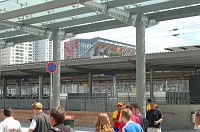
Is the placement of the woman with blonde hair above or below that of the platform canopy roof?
below

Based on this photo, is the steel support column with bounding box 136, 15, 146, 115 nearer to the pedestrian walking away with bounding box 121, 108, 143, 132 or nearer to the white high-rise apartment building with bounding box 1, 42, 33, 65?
the pedestrian walking away with bounding box 121, 108, 143, 132

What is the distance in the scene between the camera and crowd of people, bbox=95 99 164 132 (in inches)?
201

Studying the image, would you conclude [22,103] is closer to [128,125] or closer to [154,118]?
[154,118]

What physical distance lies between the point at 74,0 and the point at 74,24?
4567 mm

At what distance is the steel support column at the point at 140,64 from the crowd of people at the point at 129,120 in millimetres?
5835

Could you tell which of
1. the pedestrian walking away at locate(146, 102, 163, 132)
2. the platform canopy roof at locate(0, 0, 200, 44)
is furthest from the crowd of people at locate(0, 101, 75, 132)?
the platform canopy roof at locate(0, 0, 200, 44)

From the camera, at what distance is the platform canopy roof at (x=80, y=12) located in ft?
46.7

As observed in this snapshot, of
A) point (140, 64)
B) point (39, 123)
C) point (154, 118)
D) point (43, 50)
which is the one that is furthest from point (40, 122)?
point (43, 50)

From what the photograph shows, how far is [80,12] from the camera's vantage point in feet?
51.9

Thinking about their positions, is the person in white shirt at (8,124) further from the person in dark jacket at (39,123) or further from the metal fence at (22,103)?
the metal fence at (22,103)

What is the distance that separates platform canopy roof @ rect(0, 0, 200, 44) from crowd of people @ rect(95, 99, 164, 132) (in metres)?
5.92

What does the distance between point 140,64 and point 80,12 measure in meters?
3.62

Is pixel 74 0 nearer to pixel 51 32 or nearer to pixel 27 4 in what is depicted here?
pixel 27 4

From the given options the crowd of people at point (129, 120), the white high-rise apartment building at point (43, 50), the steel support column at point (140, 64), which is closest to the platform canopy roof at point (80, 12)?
the steel support column at point (140, 64)
